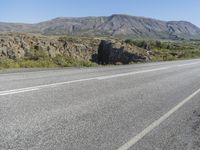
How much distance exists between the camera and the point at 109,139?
6145 millimetres

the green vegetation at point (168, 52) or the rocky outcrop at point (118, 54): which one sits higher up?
the rocky outcrop at point (118, 54)

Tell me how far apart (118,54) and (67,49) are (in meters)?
6.34

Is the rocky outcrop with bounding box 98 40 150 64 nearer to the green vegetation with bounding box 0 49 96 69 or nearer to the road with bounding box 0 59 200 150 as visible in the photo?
the green vegetation with bounding box 0 49 96 69

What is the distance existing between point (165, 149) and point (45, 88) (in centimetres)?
644

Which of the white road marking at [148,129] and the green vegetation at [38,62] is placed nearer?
the white road marking at [148,129]

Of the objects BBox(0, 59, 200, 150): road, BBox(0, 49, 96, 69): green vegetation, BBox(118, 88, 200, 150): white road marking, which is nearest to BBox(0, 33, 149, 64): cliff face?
BBox(0, 49, 96, 69): green vegetation

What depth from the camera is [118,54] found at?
149ft

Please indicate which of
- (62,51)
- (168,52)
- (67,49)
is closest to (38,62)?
(62,51)

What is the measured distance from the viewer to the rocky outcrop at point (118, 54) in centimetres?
4428

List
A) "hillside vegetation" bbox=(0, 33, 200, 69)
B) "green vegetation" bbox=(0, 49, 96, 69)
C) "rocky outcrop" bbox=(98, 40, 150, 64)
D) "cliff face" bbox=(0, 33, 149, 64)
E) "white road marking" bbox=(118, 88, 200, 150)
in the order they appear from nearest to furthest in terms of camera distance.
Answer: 1. "white road marking" bbox=(118, 88, 200, 150)
2. "green vegetation" bbox=(0, 49, 96, 69)
3. "hillside vegetation" bbox=(0, 33, 200, 69)
4. "cliff face" bbox=(0, 33, 149, 64)
5. "rocky outcrop" bbox=(98, 40, 150, 64)

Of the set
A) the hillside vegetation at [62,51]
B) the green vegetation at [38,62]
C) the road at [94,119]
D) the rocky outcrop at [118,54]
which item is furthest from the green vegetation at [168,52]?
the road at [94,119]

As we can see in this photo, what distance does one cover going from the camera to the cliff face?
1347 inches

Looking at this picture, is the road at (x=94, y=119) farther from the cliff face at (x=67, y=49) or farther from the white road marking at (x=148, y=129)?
the cliff face at (x=67, y=49)

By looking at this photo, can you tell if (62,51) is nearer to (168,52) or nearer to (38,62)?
(38,62)
